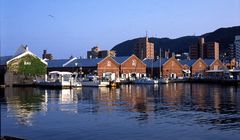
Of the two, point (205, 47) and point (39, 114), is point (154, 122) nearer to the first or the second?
point (39, 114)

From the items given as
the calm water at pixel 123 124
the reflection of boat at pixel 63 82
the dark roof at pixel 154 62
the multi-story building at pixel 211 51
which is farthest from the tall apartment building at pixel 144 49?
the calm water at pixel 123 124

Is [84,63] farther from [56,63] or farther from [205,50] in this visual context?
[205,50]

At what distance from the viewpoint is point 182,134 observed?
18828 mm

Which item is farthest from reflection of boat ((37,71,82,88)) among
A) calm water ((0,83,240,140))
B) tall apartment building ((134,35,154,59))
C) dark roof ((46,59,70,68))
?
tall apartment building ((134,35,154,59))

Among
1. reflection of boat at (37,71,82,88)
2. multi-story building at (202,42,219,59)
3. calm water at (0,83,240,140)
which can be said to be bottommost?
calm water at (0,83,240,140)

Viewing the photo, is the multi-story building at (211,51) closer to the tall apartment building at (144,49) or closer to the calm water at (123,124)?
the tall apartment building at (144,49)

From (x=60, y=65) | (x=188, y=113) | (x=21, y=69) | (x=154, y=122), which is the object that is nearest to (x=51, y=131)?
(x=154, y=122)

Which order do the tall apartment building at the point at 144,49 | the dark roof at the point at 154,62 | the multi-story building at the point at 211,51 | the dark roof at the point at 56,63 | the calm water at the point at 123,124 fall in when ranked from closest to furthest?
the calm water at the point at 123,124, the dark roof at the point at 56,63, the dark roof at the point at 154,62, the tall apartment building at the point at 144,49, the multi-story building at the point at 211,51

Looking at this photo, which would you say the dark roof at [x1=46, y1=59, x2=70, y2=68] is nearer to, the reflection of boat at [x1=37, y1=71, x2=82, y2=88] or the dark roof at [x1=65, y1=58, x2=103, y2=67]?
the dark roof at [x1=65, y1=58, x2=103, y2=67]

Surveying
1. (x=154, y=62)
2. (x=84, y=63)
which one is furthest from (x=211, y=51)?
(x=84, y=63)

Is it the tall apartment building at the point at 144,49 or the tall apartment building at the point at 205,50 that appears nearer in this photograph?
the tall apartment building at the point at 144,49

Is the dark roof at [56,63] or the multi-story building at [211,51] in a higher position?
the multi-story building at [211,51]

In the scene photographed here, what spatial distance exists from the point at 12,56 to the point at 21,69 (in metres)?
6.92

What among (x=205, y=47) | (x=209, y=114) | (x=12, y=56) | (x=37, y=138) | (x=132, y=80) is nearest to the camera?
(x=37, y=138)
